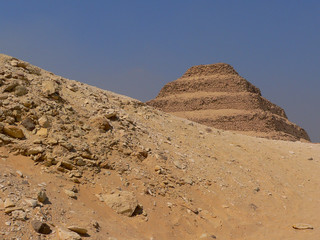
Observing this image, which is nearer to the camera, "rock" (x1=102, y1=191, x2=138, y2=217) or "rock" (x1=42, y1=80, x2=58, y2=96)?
"rock" (x1=102, y1=191, x2=138, y2=217)

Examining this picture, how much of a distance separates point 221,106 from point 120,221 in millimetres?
33844

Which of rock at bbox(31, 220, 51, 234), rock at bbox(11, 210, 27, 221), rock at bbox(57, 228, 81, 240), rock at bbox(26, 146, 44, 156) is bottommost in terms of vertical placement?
rock at bbox(57, 228, 81, 240)

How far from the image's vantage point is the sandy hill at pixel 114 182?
4012 millimetres

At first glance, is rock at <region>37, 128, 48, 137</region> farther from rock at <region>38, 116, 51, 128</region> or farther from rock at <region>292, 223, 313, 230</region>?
rock at <region>292, 223, 313, 230</region>

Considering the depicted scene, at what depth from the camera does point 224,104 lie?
37500mm

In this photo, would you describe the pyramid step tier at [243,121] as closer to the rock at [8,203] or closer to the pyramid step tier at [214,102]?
the pyramid step tier at [214,102]

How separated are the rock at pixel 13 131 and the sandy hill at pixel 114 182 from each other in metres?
0.02

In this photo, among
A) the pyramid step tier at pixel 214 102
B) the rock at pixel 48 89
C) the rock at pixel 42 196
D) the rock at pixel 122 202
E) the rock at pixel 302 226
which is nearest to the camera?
the rock at pixel 42 196

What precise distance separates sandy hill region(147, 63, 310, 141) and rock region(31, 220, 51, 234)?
2857cm

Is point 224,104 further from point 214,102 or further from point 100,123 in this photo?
point 100,123

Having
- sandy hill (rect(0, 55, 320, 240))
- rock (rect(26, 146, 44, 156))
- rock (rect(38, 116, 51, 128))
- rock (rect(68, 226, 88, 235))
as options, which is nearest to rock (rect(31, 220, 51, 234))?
sandy hill (rect(0, 55, 320, 240))

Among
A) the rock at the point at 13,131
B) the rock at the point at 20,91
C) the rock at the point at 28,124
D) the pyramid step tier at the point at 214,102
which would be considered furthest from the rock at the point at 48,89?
the pyramid step tier at the point at 214,102

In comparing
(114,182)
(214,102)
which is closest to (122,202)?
(114,182)

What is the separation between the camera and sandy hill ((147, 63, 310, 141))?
108ft
